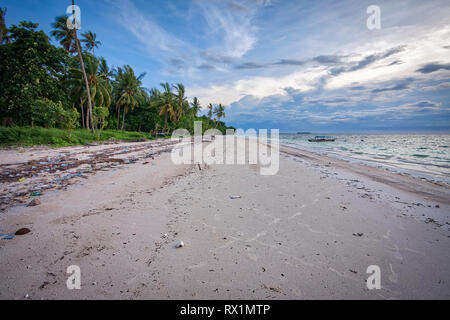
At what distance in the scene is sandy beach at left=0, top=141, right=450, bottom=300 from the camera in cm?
192

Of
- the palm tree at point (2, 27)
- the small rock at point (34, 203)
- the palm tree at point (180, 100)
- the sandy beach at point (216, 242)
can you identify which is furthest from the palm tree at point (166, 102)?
the small rock at point (34, 203)

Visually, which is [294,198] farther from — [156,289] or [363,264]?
[156,289]

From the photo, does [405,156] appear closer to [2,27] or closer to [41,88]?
[41,88]

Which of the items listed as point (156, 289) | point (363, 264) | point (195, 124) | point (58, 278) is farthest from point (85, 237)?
point (195, 124)

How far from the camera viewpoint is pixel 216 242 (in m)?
2.74

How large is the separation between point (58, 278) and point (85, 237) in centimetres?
85

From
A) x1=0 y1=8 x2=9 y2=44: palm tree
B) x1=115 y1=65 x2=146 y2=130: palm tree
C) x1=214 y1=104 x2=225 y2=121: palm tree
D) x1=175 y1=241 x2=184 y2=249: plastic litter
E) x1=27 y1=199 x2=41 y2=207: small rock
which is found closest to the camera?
x1=175 y1=241 x2=184 y2=249: plastic litter

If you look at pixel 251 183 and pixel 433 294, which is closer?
pixel 433 294

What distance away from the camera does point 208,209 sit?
3943 mm

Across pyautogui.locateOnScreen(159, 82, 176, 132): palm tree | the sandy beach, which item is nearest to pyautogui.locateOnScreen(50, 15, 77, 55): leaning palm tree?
pyautogui.locateOnScreen(159, 82, 176, 132): palm tree

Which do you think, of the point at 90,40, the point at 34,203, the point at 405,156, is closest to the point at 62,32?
the point at 90,40

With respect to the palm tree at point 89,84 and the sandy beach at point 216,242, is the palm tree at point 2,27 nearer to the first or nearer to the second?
the palm tree at point 89,84

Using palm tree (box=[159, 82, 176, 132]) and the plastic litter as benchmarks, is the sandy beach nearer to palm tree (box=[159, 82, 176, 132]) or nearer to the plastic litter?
the plastic litter

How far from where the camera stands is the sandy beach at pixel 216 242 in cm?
192
